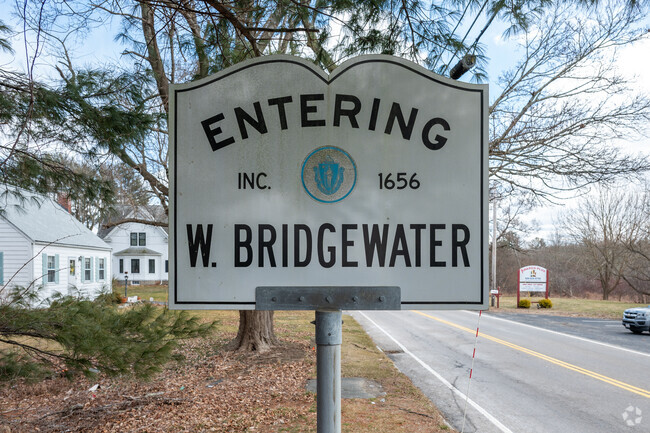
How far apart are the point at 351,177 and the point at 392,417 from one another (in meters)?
6.19

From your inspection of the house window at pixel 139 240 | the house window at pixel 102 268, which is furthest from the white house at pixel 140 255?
the house window at pixel 102 268

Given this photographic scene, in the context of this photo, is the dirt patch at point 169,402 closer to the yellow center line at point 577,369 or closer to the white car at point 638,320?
the yellow center line at point 577,369

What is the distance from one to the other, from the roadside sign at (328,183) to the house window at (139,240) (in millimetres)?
42615

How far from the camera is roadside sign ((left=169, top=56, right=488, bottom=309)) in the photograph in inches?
63.4

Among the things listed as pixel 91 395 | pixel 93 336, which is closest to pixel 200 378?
pixel 91 395

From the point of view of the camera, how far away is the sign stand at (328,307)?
4.99 feet

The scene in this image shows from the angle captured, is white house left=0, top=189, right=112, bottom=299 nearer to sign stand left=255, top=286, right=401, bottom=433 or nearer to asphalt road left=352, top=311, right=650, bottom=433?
asphalt road left=352, top=311, right=650, bottom=433

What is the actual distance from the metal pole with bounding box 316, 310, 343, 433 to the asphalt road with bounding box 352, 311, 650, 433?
599 cm

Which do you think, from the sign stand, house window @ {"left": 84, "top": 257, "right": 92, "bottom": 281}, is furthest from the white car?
house window @ {"left": 84, "top": 257, "right": 92, "bottom": 281}

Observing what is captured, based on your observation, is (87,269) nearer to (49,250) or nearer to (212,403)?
(49,250)

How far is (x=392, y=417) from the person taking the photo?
275 inches

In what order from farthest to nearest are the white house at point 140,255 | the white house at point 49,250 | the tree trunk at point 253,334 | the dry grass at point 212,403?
the white house at point 140,255 < the white house at point 49,250 < the tree trunk at point 253,334 < the dry grass at point 212,403

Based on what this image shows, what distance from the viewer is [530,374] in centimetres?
1048

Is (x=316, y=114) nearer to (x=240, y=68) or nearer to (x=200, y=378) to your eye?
(x=240, y=68)
